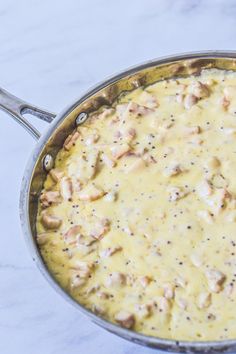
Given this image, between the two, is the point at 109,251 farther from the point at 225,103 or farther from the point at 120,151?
the point at 225,103

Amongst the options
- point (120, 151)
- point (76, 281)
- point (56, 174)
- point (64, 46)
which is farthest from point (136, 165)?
point (64, 46)

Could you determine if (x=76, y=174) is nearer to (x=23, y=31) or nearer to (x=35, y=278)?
(x=35, y=278)

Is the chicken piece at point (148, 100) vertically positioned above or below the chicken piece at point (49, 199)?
above

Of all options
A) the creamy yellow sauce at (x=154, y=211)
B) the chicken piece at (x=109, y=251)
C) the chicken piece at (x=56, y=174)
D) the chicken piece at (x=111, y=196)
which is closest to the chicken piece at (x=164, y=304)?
the creamy yellow sauce at (x=154, y=211)

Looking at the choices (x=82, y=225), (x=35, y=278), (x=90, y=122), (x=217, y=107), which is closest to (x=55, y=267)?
(x=82, y=225)

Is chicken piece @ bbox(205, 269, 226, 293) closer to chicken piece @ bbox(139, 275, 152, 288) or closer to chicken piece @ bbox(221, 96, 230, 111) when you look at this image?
chicken piece @ bbox(139, 275, 152, 288)

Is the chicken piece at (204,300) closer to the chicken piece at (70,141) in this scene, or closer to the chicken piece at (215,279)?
the chicken piece at (215,279)

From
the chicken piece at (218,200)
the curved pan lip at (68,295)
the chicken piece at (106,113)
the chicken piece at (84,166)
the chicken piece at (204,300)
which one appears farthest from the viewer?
the chicken piece at (106,113)
